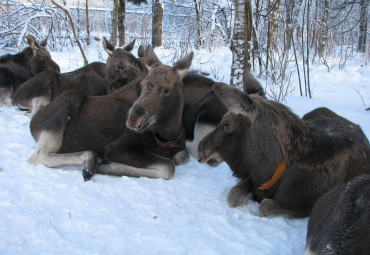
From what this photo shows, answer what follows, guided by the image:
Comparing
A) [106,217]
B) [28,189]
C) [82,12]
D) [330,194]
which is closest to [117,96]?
[28,189]

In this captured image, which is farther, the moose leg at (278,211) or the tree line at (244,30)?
the tree line at (244,30)

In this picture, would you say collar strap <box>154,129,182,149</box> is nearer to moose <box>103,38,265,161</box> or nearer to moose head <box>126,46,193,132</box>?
moose head <box>126,46,193,132</box>

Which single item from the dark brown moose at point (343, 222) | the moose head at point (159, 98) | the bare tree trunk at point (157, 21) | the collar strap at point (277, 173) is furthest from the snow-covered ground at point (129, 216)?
the bare tree trunk at point (157, 21)

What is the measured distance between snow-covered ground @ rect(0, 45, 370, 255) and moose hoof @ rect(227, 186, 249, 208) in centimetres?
8

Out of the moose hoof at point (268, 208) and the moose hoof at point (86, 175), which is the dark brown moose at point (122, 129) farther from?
the moose hoof at point (268, 208)

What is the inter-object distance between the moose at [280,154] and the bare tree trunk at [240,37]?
4212 millimetres

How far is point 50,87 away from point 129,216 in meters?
5.09

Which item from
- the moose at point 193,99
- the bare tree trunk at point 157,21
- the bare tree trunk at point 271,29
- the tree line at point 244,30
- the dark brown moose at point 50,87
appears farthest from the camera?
the bare tree trunk at point 157,21

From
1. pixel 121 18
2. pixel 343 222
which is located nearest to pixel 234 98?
pixel 343 222

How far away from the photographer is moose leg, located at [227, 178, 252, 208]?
3893 mm

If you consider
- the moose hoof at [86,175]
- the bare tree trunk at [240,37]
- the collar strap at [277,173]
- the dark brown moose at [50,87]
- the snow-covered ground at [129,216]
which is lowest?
the snow-covered ground at [129,216]

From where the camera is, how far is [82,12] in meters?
31.4

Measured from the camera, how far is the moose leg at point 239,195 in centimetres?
389

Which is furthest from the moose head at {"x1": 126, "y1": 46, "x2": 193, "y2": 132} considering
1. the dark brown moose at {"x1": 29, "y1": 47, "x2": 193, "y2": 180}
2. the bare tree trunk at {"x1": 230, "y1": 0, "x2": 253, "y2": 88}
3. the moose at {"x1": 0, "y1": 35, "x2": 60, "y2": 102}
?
the moose at {"x1": 0, "y1": 35, "x2": 60, "y2": 102}
